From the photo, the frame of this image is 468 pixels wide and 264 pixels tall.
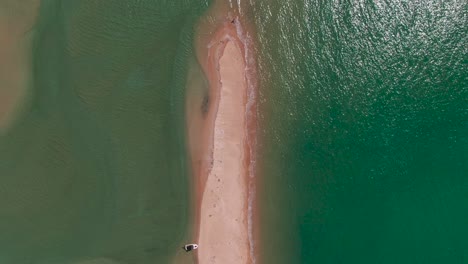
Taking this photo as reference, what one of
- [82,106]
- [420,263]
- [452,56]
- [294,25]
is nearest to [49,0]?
[82,106]

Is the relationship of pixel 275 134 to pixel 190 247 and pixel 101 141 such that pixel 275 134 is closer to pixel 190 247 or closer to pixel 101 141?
pixel 190 247

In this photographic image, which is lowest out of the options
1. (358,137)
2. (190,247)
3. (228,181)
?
(190,247)

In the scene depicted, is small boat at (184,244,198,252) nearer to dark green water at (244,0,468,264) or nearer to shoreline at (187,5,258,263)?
shoreline at (187,5,258,263)

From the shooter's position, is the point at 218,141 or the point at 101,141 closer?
the point at 101,141

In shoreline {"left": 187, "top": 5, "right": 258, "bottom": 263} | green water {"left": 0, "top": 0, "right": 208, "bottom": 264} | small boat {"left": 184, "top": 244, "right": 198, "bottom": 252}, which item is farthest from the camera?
shoreline {"left": 187, "top": 5, "right": 258, "bottom": 263}

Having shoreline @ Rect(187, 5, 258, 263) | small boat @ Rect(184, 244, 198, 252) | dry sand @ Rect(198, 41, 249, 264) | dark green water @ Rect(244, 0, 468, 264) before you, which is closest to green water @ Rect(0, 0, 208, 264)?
small boat @ Rect(184, 244, 198, 252)

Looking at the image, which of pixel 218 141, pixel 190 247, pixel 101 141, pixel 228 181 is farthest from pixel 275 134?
pixel 101 141

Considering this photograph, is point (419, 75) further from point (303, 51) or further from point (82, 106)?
point (82, 106)

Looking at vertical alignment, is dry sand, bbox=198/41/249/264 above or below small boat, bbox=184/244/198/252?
above
